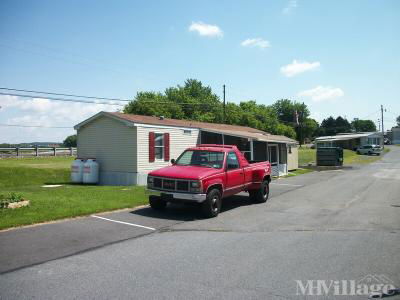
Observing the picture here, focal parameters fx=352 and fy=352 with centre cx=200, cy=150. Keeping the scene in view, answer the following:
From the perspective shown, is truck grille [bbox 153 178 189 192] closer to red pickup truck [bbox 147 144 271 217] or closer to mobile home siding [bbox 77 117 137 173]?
→ red pickup truck [bbox 147 144 271 217]

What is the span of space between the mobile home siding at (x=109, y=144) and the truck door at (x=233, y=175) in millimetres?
7188

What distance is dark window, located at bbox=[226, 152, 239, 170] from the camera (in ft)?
36.4

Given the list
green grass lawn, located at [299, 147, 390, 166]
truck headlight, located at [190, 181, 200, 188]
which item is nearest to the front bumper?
truck headlight, located at [190, 181, 200, 188]

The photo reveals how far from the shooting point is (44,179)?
65.6 feet

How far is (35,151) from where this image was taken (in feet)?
123

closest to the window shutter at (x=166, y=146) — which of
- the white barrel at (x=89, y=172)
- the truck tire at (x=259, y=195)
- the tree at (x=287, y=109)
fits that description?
the white barrel at (x=89, y=172)

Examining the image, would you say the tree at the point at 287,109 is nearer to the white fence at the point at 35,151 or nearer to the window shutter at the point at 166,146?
the white fence at the point at 35,151

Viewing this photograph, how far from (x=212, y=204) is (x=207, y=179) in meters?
0.73

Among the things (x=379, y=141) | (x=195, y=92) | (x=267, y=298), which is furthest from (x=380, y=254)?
(x=379, y=141)

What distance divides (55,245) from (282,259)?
14.1 feet

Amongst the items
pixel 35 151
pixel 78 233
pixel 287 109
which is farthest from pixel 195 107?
pixel 287 109

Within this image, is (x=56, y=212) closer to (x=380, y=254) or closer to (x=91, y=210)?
(x=91, y=210)

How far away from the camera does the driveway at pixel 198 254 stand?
4.75 meters

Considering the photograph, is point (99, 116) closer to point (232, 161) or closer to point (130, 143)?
point (130, 143)
